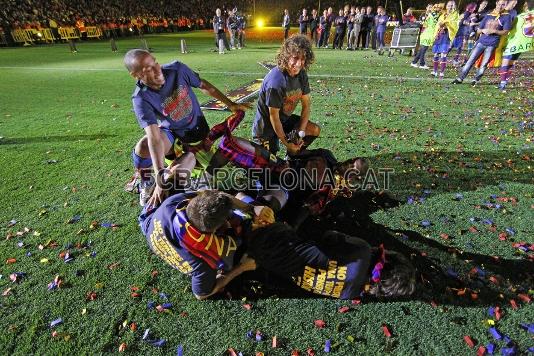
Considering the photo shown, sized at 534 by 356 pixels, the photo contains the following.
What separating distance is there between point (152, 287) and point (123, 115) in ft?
16.6

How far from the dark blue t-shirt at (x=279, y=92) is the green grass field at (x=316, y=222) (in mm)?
1284

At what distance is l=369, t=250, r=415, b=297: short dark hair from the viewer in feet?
7.35

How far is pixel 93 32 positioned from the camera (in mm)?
23578

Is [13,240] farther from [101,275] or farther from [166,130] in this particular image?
[166,130]

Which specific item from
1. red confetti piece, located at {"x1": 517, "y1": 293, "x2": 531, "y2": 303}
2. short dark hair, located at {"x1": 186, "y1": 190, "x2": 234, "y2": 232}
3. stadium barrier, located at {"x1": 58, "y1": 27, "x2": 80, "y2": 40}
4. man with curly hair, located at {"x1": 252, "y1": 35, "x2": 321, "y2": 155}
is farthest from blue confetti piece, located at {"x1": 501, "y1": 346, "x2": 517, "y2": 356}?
stadium barrier, located at {"x1": 58, "y1": 27, "x2": 80, "y2": 40}

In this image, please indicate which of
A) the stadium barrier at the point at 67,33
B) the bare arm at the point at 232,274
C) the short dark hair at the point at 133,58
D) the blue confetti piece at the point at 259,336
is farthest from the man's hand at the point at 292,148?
the stadium barrier at the point at 67,33

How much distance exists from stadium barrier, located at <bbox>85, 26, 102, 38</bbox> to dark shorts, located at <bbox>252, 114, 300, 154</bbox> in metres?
25.4

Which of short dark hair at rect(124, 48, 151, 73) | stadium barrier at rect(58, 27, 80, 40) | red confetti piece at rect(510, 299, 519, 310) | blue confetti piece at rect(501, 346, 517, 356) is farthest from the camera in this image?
stadium barrier at rect(58, 27, 80, 40)

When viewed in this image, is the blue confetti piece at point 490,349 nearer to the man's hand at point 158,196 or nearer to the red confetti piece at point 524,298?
the red confetti piece at point 524,298

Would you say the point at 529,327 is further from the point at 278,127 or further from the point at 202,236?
the point at 278,127

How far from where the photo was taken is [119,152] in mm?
4992

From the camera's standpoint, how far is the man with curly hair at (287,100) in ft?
10.3

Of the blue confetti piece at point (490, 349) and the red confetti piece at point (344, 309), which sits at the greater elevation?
the blue confetti piece at point (490, 349)

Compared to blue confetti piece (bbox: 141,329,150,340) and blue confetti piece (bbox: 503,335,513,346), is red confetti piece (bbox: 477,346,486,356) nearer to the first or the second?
blue confetti piece (bbox: 503,335,513,346)
